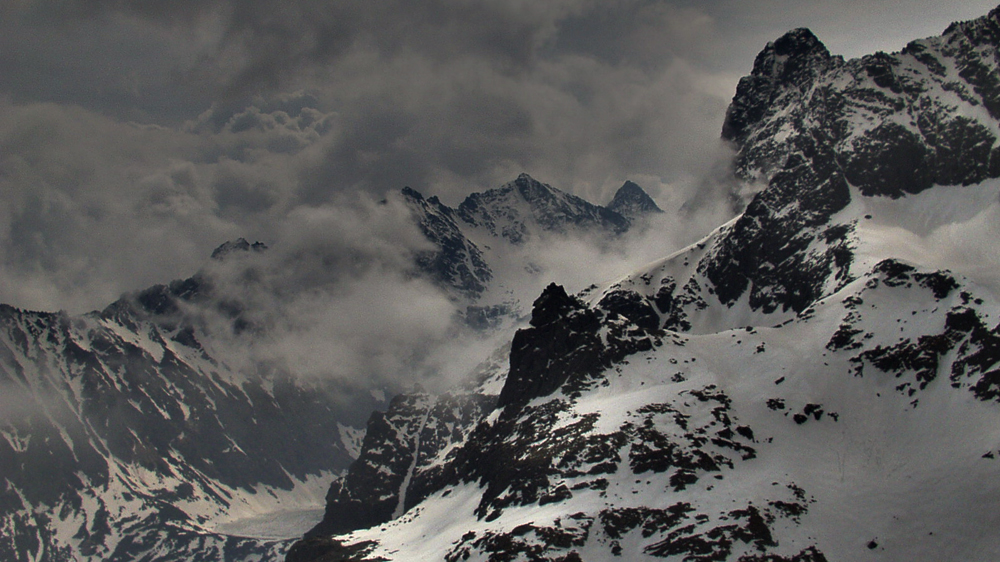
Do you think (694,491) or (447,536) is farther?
(447,536)

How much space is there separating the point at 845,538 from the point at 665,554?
2837 centimetres

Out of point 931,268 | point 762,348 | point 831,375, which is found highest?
point 931,268

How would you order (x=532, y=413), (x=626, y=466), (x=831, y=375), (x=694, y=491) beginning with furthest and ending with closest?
(x=532, y=413), (x=831, y=375), (x=626, y=466), (x=694, y=491)

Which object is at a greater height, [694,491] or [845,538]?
[694,491]

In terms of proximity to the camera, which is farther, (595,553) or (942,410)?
(942,410)

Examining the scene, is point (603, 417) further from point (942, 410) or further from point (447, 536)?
point (942, 410)

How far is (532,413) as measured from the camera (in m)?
191

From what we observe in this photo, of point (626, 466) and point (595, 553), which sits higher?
point (626, 466)

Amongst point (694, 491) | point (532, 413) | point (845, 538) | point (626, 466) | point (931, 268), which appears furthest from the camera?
point (532, 413)

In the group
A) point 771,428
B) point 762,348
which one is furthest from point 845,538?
point 762,348

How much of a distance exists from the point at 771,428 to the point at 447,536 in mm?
72453

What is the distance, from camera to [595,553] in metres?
118

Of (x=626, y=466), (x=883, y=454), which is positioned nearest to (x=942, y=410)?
(x=883, y=454)

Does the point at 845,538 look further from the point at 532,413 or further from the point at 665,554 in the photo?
the point at 532,413
